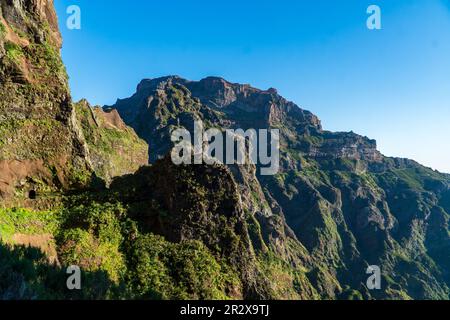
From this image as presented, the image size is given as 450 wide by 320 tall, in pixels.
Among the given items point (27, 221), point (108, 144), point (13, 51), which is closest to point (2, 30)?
point (13, 51)

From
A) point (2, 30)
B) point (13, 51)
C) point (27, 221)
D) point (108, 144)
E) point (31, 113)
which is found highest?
point (2, 30)

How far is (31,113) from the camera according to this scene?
1468 inches

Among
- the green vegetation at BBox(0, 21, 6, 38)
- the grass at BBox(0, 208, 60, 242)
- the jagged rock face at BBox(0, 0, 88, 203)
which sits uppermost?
the green vegetation at BBox(0, 21, 6, 38)

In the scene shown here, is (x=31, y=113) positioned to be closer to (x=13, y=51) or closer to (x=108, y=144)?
(x=13, y=51)

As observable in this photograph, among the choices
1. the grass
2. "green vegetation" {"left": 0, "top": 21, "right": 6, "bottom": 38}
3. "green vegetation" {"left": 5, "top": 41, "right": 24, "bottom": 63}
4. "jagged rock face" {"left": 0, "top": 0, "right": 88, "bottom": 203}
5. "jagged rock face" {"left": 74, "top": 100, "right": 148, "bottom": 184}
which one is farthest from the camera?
"jagged rock face" {"left": 74, "top": 100, "right": 148, "bottom": 184}

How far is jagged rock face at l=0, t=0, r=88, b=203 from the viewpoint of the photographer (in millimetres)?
34219

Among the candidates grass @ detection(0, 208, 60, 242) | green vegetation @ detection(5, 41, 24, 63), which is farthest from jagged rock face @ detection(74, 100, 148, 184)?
grass @ detection(0, 208, 60, 242)

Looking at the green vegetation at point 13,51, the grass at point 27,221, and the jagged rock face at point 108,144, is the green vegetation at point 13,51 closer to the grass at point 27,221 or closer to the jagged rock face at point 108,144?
the grass at point 27,221

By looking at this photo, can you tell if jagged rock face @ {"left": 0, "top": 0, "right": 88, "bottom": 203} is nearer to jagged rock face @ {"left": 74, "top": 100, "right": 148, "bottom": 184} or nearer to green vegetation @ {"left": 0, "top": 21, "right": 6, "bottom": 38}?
green vegetation @ {"left": 0, "top": 21, "right": 6, "bottom": 38}

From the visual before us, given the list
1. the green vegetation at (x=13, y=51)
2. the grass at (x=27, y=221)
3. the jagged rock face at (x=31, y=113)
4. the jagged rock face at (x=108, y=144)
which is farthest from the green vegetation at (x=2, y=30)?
the jagged rock face at (x=108, y=144)

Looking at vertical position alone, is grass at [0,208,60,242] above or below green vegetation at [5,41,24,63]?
below
